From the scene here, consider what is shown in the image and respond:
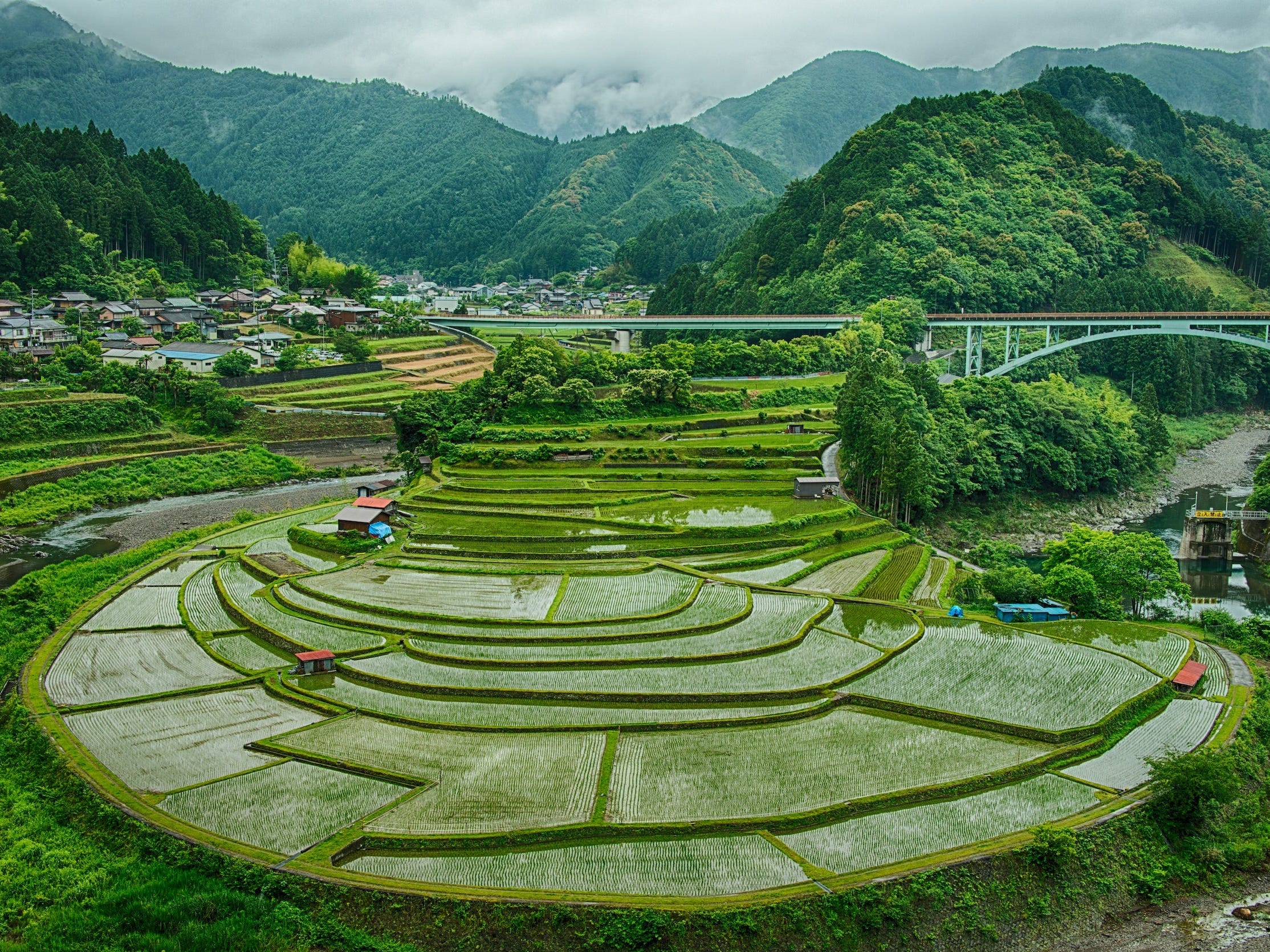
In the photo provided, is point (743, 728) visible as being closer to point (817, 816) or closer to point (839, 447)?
point (817, 816)

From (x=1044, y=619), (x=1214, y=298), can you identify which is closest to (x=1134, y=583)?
(x=1044, y=619)

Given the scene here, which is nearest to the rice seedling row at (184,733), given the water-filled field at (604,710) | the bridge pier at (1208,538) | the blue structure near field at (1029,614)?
the water-filled field at (604,710)

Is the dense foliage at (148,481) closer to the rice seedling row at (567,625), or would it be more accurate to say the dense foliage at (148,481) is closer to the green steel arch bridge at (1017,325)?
the rice seedling row at (567,625)

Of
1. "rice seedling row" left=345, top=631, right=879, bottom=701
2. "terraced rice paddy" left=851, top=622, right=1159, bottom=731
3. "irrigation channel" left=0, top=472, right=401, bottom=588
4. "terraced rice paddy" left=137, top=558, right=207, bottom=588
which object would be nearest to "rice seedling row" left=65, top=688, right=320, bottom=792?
"rice seedling row" left=345, top=631, right=879, bottom=701

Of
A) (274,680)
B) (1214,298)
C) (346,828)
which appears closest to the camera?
(346,828)

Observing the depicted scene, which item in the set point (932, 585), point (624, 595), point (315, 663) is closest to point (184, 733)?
point (315, 663)

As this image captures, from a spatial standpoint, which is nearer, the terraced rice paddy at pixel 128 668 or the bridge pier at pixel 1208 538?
the terraced rice paddy at pixel 128 668
